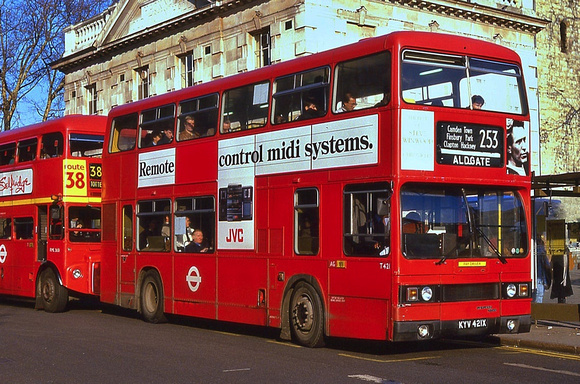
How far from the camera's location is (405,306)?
500 inches

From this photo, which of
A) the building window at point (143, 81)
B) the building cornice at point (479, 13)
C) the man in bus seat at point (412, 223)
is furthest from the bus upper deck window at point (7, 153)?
the building window at point (143, 81)

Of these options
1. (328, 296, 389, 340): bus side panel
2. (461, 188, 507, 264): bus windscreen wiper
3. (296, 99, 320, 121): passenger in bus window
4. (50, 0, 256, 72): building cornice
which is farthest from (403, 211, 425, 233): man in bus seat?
(50, 0, 256, 72): building cornice

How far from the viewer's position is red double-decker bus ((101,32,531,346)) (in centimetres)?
1291

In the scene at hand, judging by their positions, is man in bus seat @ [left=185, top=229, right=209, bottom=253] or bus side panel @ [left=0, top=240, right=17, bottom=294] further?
bus side panel @ [left=0, top=240, right=17, bottom=294]

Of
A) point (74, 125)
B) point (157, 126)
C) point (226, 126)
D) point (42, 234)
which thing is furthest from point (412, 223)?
point (42, 234)

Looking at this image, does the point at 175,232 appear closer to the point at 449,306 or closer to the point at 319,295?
the point at 319,295

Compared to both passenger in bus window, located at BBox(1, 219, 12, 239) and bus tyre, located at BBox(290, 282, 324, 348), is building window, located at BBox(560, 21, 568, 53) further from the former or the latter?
bus tyre, located at BBox(290, 282, 324, 348)

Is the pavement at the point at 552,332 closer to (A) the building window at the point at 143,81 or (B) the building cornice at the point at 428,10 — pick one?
(B) the building cornice at the point at 428,10

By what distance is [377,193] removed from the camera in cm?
1315

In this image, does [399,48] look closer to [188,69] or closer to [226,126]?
[226,126]

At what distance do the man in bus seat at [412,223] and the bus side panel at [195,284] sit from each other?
5021mm

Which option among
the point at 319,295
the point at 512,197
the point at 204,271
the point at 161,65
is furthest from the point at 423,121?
the point at 161,65

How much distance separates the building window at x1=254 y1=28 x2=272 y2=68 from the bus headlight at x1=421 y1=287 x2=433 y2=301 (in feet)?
83.2

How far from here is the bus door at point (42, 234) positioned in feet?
73.2
